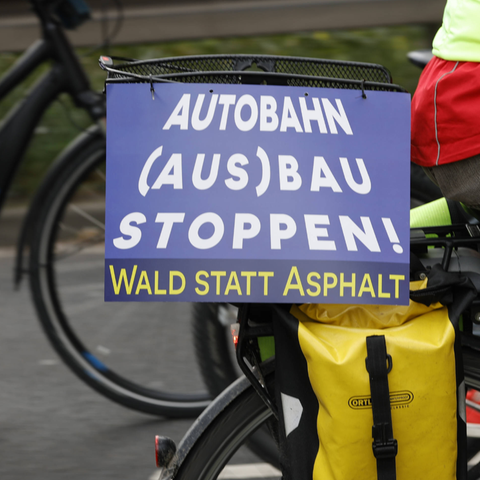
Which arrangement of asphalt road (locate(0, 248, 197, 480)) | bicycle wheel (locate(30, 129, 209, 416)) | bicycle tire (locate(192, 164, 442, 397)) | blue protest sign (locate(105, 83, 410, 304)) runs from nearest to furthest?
blue protest sign (locate(105, 83, 410, 304)) < bicycle tire (locate(192, 164, 442, 397)) < asphalt road (locate(0, 248, 197, 480)) < bicycle wheel (locate(30, 129, 209, 416))

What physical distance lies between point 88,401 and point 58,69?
54.9 inches

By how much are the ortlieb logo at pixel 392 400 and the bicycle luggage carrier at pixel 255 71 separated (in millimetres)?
568

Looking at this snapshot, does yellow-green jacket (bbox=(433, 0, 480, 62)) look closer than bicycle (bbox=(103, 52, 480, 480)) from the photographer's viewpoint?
Yes

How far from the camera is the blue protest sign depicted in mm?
1330

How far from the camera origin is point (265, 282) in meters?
1.33

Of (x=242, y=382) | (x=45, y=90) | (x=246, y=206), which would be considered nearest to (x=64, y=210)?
(x=45, y=90)

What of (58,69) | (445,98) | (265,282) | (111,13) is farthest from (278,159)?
(111,13)

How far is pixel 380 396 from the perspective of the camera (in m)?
1.34

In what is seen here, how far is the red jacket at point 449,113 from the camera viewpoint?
1415 mm

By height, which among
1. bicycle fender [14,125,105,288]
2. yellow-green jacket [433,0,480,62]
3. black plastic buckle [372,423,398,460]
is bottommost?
black plastic buckle [372,423,398,460]

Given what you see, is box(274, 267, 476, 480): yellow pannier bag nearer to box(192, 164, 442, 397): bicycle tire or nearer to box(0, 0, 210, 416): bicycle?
box(192, 164, 442, 397): bicycle tire

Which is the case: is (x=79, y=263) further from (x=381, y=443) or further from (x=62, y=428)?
(x=381, y=443)

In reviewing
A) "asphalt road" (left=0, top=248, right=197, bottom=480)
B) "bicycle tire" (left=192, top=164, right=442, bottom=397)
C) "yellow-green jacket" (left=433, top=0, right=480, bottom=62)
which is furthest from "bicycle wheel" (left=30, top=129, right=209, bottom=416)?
"yellow-green jacket" (left=433, top=0, right=480, bottom=62)

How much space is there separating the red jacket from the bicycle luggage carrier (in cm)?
8
